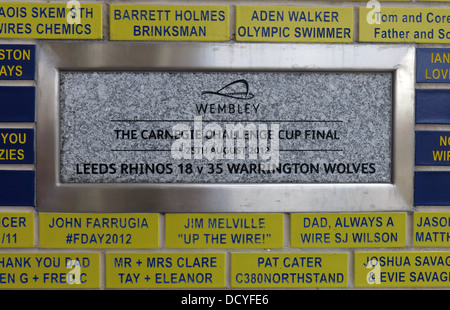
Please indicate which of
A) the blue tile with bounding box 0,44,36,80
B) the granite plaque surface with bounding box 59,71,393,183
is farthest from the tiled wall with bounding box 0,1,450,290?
the granite plaque surface with bounding box 59,71,393,183

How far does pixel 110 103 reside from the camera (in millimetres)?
1669

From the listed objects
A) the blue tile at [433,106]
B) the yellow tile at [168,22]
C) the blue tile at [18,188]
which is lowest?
the blue tile at [18,188]

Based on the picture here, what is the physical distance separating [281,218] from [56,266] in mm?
983

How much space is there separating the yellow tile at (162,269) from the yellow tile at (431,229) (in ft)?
2.79

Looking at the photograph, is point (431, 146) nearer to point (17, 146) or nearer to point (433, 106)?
point (433, 106)

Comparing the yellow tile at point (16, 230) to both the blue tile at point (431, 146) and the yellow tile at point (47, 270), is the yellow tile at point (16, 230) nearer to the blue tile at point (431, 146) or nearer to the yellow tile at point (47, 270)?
the yellow tile at point (47, 270)

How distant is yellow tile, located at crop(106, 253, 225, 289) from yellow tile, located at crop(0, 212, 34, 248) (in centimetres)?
34

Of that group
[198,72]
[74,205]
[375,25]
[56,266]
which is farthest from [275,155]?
[56,266]

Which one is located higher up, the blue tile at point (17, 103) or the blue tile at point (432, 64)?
the blue tile at point (432, 64)

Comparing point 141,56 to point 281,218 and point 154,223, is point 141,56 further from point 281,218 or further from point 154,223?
point 281,218

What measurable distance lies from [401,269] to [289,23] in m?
1.17

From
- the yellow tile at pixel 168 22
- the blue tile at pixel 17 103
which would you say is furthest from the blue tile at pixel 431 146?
the blue tile at pixel 17 103

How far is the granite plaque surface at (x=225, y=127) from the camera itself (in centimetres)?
167

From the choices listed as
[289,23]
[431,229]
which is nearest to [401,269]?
[431,229]
